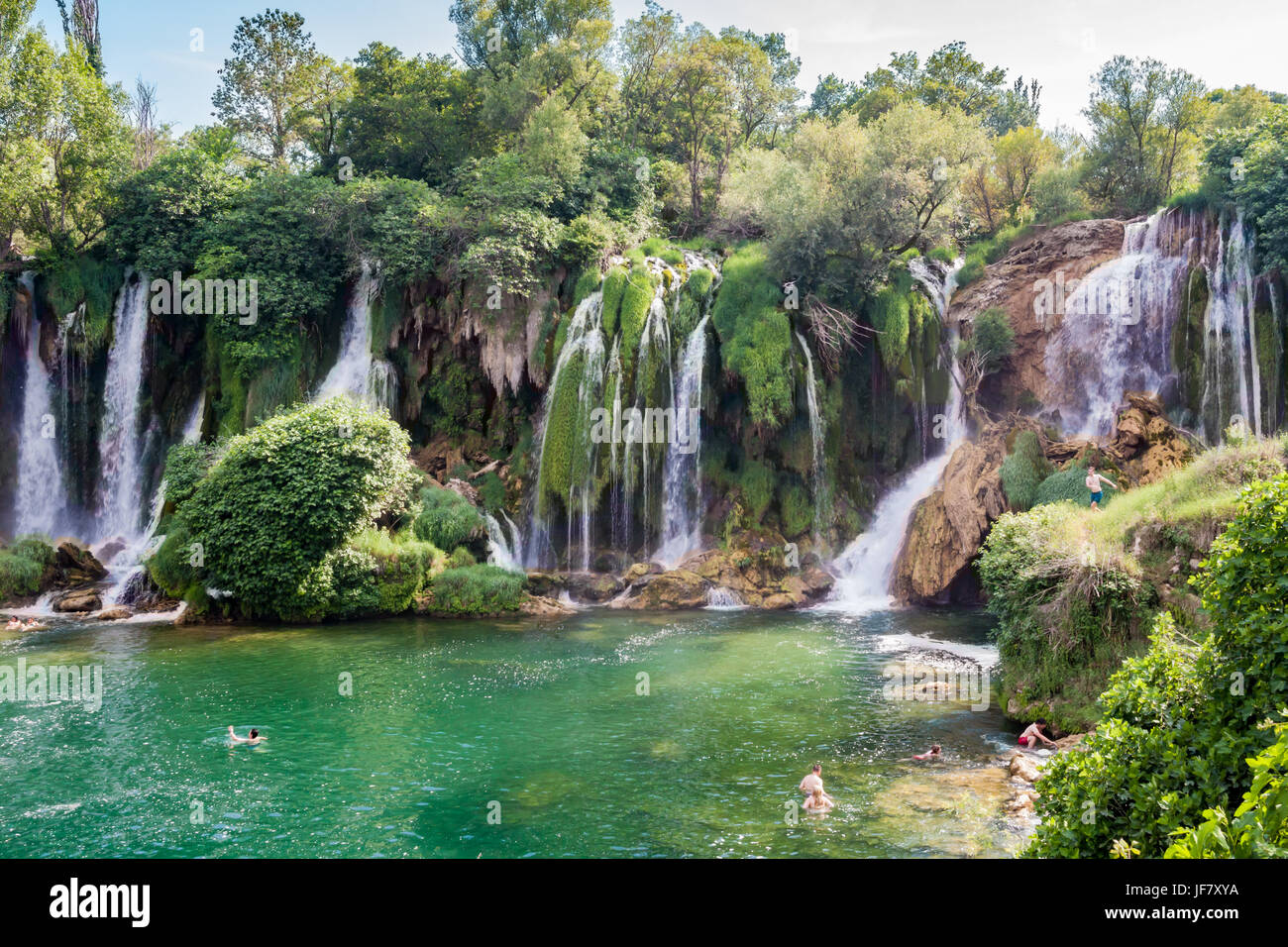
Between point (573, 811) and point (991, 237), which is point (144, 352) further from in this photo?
point (991, 237)

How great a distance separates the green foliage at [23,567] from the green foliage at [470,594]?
10.8m

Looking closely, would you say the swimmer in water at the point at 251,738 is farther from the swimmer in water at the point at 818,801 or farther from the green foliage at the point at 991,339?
the green foliage at the point at 991,339

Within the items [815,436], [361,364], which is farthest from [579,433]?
[361,364]

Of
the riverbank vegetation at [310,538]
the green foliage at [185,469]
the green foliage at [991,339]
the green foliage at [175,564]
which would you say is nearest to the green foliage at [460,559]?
the riverbank vegetation at [310,538]

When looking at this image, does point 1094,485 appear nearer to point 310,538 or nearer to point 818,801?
point 818,801

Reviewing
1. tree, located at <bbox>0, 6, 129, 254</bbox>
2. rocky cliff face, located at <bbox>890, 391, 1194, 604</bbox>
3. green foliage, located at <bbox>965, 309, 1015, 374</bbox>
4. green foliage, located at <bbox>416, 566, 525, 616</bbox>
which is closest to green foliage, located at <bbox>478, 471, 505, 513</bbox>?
green foliage, located at <bbox>416, 566, 525, 616</bbox>

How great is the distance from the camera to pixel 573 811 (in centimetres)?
1148

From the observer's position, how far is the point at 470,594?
24516 millimetres

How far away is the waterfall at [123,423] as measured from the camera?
29.2m

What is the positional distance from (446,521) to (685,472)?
7.55m

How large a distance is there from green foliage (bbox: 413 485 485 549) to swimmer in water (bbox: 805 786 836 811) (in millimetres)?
16619

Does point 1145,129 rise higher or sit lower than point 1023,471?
higher

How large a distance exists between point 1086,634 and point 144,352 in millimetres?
30394

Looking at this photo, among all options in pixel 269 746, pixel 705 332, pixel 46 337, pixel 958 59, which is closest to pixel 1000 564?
pixel 269 746
